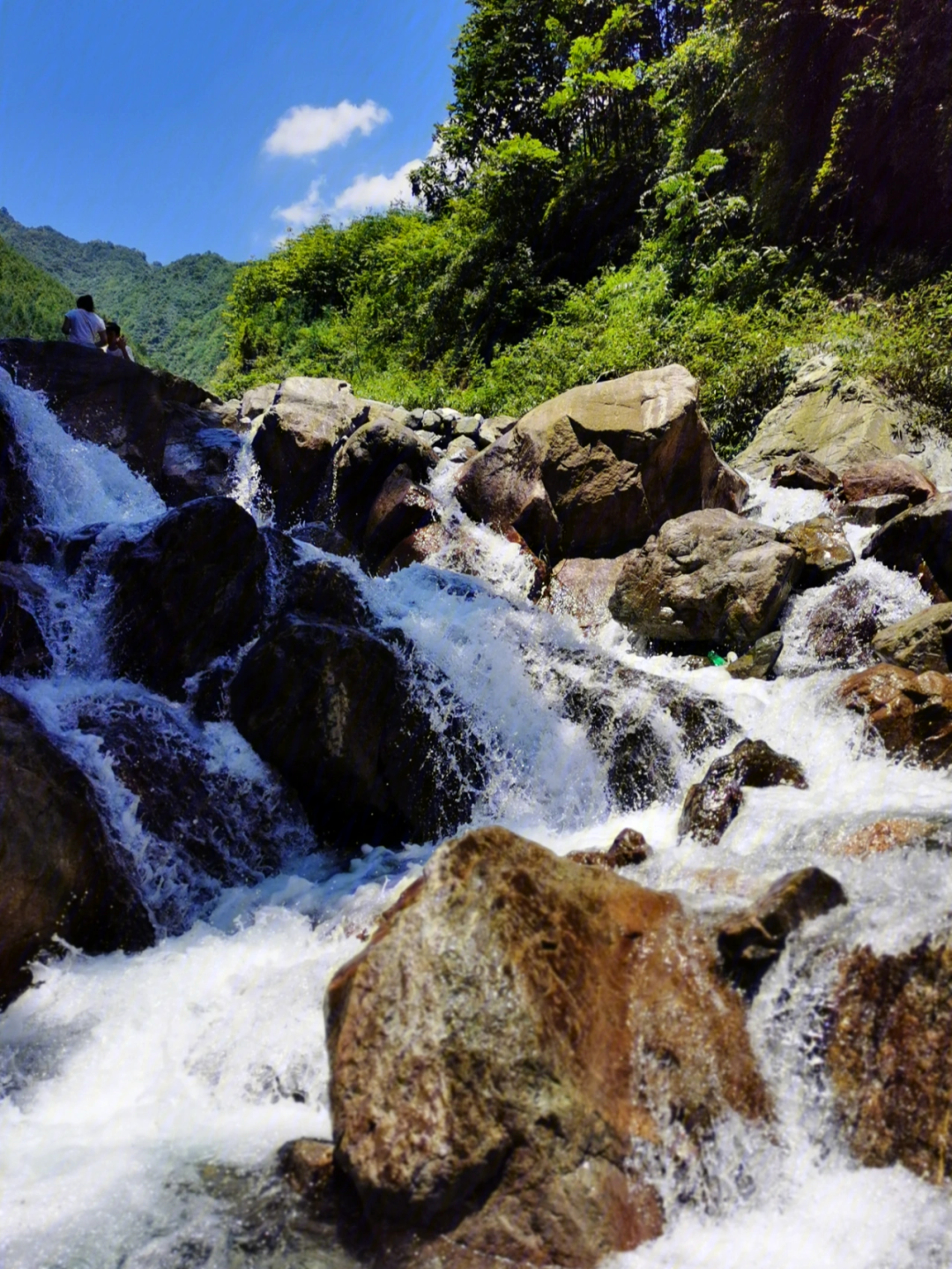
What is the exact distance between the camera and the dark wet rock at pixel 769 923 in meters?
3.91

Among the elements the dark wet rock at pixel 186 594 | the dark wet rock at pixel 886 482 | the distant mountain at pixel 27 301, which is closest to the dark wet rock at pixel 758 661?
the dark wet rock at pixel 886 482

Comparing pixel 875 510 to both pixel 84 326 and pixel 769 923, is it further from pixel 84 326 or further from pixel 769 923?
pixel 84 326

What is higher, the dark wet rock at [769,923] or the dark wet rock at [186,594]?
the dark wet rock at [186,594]

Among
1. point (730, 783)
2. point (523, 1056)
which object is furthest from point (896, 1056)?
point (730, 783)

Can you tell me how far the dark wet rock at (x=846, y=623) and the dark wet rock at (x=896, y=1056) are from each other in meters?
5.49

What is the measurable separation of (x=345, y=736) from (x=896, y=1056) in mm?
4675

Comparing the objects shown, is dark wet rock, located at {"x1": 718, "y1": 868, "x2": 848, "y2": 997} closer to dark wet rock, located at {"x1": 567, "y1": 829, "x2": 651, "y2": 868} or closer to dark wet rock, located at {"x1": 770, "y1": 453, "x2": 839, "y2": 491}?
dark wet rock, located at {"x1": 567, "y1": 829, "x2": 651, "y2": 868}

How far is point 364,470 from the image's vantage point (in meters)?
12.7

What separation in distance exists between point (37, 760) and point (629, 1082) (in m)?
4.18

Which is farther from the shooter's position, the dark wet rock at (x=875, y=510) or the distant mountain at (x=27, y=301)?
the distant mountain at (x=27, y=301)

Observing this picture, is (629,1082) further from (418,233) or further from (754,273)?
(418,233)

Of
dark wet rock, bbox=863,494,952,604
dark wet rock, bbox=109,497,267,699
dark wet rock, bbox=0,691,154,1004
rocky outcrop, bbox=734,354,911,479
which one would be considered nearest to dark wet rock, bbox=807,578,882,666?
dark wet rock, bbox=863,494,952,604

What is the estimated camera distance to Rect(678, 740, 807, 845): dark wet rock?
20.0 ft

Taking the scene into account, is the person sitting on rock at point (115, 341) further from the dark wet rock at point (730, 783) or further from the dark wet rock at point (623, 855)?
the dark wet rock at point (623, 855)
